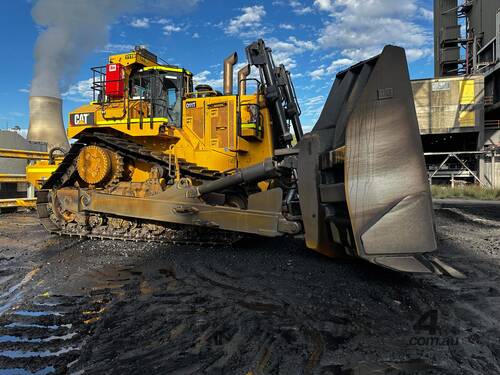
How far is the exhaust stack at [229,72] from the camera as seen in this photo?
758cm

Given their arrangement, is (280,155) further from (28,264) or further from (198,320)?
(28,264)

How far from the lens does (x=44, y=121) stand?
23781 millimetres

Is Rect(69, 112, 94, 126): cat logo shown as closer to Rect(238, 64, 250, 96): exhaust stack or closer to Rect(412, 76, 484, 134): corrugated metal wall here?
Rect(238, 64, 250, 96): exhaust stack

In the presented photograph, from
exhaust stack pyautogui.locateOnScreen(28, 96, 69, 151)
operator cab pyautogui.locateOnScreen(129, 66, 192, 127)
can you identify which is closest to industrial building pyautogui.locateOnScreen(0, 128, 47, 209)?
exhaust stack pyautogui.locateOnScreen(28, 96, 69, 151)

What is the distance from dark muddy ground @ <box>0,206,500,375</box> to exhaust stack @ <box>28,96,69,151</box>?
2018cm

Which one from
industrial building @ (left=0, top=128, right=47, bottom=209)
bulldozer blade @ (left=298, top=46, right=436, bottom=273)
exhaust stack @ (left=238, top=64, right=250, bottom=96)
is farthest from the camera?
industrial building @ (left=0, top=128, right=47, bottom=209)

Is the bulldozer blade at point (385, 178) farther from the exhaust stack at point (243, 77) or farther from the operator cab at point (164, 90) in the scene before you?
the operator cab at point (164, 90)

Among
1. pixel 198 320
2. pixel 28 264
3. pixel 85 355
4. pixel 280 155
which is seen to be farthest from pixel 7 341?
pixel 280 155

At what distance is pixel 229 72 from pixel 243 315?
5.45m

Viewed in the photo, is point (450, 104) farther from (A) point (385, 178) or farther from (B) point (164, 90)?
(A) point (385, 178)

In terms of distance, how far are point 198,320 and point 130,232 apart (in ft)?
12.2

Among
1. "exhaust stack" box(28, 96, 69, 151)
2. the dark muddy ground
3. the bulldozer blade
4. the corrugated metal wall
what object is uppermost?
the corrugated metal wall

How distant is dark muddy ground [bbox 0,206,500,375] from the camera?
103 inches

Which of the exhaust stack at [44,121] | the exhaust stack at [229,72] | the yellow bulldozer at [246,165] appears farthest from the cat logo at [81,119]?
the exhaust stack at [44,121]
